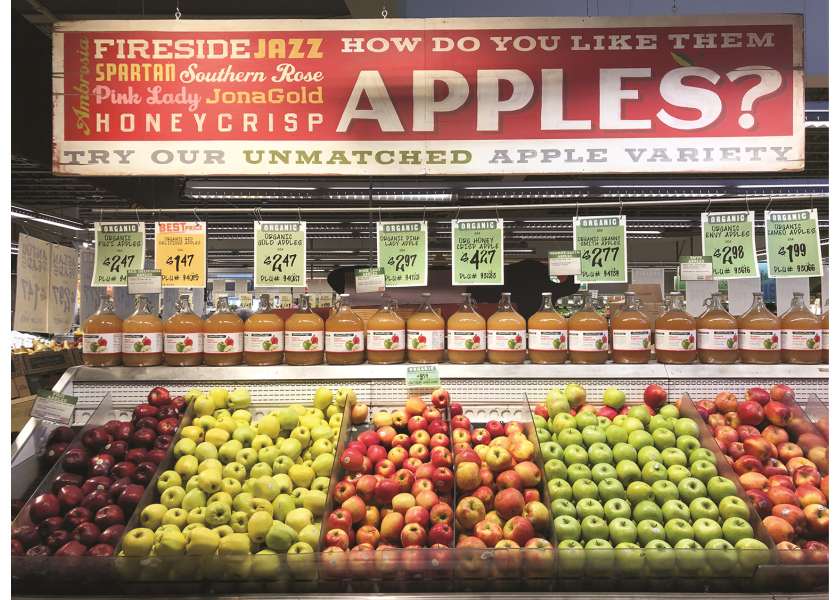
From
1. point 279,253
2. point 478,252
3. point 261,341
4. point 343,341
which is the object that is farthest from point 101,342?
point 478,252

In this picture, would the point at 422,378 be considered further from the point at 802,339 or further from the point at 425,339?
the point at 802,339

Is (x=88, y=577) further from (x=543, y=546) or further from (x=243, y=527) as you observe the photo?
(x=543, y=546)

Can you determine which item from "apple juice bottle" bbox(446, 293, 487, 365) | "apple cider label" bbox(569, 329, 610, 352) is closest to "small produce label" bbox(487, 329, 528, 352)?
"apple juice bottle" bbox(446, 293, 487, 365)

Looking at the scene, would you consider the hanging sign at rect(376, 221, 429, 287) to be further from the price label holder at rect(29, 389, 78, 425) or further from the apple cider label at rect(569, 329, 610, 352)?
the price label holder at rect(29, 389, 78, 425)

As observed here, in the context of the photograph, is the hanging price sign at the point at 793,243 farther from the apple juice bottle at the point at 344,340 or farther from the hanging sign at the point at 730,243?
the apple juice bottle at the point at 344,340

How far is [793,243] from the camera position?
2771mm

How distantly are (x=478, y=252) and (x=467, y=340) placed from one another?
558 millimetres

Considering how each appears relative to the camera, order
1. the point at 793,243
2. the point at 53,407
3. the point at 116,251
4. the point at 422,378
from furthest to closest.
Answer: the point at 116,251 → the point at 793,243 → the point at 422,378 → the point at 53,407

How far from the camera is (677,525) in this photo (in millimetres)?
1910

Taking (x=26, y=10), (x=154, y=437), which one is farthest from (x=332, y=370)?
(x=26, y=10)

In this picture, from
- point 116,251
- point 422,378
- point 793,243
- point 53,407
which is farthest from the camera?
point 116,251

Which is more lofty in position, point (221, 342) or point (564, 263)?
point (564, 263)

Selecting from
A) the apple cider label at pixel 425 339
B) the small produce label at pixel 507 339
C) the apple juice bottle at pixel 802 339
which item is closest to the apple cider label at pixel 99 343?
the apple cider label at pixel 425 339

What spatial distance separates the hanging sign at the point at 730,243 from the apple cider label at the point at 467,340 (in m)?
1.44
